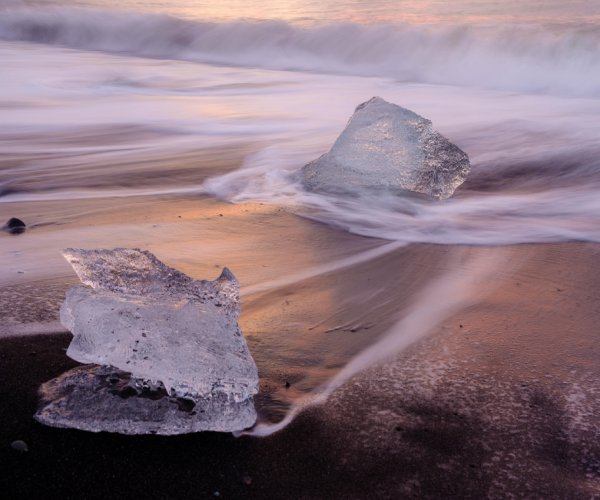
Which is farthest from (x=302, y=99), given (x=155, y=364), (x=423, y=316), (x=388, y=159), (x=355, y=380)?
(x=155, y=364)

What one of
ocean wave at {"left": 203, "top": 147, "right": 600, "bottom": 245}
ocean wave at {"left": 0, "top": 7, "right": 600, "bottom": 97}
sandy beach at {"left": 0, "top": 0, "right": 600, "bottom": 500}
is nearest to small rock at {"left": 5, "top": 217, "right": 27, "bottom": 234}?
sandy beach at {"left": 0, "top": 0, "right": 600, "bottom": 500}

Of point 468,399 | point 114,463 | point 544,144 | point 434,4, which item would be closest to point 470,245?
point 468,399

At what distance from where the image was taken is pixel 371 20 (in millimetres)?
14562

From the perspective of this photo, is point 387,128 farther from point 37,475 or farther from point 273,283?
point 37,475

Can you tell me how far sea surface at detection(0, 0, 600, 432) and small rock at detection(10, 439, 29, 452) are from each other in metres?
1.28

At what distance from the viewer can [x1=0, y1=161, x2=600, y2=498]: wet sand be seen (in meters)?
1.67

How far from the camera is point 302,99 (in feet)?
28.4

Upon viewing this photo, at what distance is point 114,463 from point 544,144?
191 inches

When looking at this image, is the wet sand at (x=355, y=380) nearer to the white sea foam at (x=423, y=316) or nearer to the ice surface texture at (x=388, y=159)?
the white sea foam at (x=423, y=316)

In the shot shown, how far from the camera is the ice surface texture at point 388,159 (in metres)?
4.18

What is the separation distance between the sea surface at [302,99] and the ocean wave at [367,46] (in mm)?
43

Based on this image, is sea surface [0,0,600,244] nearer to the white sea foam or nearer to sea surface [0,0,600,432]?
sea surface [0,0,600,432]

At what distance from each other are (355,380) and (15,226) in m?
2.08

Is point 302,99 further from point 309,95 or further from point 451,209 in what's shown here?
point 451,209
